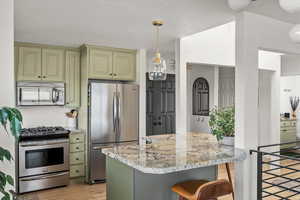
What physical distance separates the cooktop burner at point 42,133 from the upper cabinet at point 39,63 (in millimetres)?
865

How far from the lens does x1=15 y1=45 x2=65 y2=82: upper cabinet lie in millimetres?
4070

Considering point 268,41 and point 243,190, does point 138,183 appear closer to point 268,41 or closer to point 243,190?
point 243,190

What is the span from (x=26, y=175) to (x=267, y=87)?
17.4ft

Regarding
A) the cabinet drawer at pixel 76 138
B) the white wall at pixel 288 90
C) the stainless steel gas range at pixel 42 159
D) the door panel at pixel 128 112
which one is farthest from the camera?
the white wall at pixel 288 90

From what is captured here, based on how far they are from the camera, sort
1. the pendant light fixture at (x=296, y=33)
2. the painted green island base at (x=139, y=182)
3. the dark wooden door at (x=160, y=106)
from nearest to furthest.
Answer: the pendant light fixture at (x=296, y=33), the painted green island base at (x=139, y=182), the dark wooden door at (x=160, y=106)

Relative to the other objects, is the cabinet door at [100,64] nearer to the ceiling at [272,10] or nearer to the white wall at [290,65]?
the ceiling at [272,10]

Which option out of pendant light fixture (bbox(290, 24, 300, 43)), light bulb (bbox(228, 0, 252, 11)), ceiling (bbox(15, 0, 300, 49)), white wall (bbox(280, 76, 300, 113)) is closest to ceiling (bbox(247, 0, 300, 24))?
ceiling (bbox(15, 0, 300, 49))

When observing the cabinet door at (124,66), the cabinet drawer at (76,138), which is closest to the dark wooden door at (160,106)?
the cabinet door at (124,66)

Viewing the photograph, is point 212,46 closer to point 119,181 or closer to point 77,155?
point 119,181

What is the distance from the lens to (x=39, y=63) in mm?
4223

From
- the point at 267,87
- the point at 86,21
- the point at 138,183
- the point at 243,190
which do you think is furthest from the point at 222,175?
the point at 86,21

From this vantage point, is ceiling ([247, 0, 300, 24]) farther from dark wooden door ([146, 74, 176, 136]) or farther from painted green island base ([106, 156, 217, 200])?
dark wooden door ([146, 74, 176, 136])

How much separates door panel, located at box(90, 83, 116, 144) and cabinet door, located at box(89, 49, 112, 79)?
270 millimetres

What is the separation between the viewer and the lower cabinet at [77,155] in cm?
430
